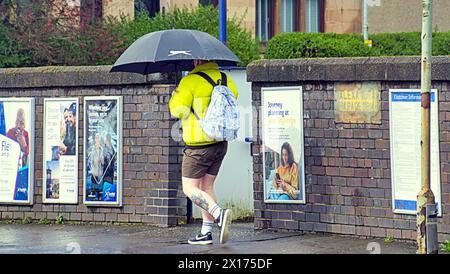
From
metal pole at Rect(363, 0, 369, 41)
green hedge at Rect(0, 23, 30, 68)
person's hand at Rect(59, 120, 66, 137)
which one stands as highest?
metal pole at Rect(363, 0, 369, 41)

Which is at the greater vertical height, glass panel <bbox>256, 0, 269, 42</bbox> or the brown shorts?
glass panel <bbox>256, 0, 269, 42</bbox>

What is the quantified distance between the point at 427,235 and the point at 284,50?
1024cm

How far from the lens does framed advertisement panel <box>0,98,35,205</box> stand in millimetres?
13023

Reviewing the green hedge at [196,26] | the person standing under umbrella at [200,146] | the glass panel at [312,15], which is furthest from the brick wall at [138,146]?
the glass panel at [312,15]

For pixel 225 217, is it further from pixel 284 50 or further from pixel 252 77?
pixel 284 50

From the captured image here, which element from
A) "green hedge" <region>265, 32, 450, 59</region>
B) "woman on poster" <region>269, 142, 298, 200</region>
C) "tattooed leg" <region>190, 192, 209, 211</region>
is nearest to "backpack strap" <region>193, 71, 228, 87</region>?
"tattooed leg" <region>190, 192, 209, 211</region>

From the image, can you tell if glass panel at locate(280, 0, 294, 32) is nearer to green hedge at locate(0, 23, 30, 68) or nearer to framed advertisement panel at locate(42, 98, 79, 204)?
green hedge at locate(0, 23, 30, 68)

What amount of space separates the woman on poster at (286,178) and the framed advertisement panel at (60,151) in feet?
8.71

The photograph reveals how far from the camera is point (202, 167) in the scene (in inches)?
410

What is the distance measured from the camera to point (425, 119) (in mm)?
9289

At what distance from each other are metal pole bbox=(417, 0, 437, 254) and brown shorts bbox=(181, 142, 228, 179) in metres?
2.13

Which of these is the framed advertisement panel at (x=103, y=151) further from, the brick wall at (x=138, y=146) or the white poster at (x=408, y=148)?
the white poster at (x=408, y=148)

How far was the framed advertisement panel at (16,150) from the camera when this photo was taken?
1302cm

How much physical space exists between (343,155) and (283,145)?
2.39 feet
